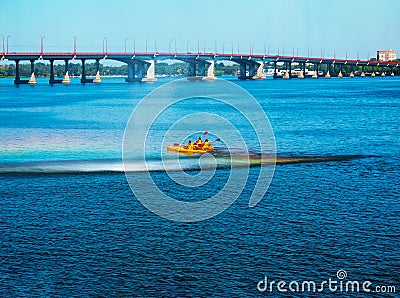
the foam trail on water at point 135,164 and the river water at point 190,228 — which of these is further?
the foam trail on water at point 135,164

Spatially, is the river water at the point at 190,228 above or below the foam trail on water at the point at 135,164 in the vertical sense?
below

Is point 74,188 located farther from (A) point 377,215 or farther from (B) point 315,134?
(B) point 315,134

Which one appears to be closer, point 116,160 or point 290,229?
point 290,229

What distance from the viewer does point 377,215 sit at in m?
33.8

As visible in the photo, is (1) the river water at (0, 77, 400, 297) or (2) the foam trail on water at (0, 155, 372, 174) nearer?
(1) the river water at (0, 77, 400, 297)

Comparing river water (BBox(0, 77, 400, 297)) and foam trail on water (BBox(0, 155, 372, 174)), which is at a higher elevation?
foam trail on water (BBox(0, 155, 372, 174))

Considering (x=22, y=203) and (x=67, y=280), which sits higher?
(x=22, y=203)

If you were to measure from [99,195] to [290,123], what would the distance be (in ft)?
161

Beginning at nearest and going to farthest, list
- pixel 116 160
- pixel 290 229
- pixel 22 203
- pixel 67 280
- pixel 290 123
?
pixel 67 280, pixel 290 229, pixel 22 203, pixel 116 160, pixel 290 123

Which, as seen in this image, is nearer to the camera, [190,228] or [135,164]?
[190,228]

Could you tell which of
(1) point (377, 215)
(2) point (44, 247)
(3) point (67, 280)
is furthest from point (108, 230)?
(1) point (377, 215)

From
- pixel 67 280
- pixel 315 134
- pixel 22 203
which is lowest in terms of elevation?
pixel 67 280

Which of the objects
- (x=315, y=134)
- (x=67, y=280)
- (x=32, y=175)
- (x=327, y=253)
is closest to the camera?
(x=67, y=280)

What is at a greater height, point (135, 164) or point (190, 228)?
point (135, 164)
